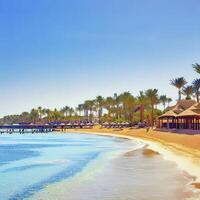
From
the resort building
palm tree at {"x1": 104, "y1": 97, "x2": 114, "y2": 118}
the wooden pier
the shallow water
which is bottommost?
the shallow water

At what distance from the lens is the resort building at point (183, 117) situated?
7303 cm

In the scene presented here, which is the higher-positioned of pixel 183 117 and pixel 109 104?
pixel 109 104

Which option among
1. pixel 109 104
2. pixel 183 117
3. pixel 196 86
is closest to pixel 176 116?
pixel 183 117

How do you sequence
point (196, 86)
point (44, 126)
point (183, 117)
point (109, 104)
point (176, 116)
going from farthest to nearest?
point (109, 104) < point (44, 126) < point (196, 86) < point (176, 116) < point (183, 117)

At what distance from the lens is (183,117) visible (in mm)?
77688

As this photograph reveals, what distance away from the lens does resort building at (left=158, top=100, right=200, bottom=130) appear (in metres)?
73.0

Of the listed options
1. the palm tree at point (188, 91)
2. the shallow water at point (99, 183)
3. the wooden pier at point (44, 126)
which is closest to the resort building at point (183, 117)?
the palm tree at point (188, 91)

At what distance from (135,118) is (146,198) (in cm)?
12334

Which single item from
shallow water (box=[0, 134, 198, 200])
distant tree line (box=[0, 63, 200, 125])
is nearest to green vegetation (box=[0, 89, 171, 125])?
distant tree line (box=[0, 63, 200, 125])

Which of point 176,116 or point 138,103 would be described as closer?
point 176,116

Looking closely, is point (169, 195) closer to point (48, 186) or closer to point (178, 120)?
point (48, 186)

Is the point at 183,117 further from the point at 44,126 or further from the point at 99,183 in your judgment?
the point at 44,126

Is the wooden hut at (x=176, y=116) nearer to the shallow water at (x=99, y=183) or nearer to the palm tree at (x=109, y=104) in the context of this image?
the shallow water at (x=99, y=183)

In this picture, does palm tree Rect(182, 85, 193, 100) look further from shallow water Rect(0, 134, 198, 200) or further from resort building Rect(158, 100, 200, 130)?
shallow water Rect(0, 134, 198, 200)
